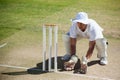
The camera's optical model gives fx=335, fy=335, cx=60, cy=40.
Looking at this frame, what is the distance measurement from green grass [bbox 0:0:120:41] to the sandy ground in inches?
44.4

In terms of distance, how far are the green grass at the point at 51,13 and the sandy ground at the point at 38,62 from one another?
1.13 meters

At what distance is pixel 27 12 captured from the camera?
13922 mm

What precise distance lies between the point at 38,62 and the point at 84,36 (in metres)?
1.35

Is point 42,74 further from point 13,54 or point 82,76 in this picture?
point 13,54

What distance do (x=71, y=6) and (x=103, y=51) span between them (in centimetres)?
728

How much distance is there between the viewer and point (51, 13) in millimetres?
13758

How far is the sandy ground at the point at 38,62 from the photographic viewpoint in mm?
7516

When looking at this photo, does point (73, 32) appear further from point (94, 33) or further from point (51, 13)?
point (51, 13)

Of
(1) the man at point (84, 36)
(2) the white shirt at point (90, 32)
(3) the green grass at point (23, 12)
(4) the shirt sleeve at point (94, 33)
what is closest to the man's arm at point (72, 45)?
(1) the man at point (84, 36)

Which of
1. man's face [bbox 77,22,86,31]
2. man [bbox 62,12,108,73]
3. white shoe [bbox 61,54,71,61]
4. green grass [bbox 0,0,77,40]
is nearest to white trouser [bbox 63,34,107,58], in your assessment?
man [bbox 62,12,108,73]

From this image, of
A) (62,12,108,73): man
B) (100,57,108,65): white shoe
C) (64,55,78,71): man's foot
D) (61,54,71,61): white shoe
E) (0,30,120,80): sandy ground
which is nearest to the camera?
(0,30,120,80): sandy ground

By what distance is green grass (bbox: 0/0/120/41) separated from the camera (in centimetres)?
1166

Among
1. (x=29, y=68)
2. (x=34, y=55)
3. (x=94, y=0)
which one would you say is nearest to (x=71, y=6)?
(x=94, y=0)

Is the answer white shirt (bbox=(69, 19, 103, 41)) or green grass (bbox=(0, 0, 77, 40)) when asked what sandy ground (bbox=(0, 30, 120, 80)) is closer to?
white shirt (bbox=(69, 19, 103, 41))
